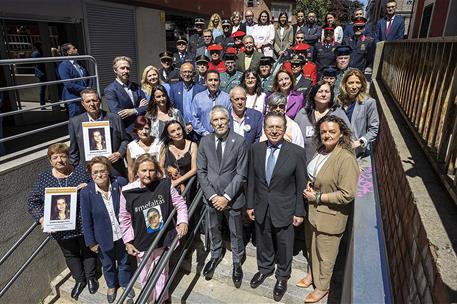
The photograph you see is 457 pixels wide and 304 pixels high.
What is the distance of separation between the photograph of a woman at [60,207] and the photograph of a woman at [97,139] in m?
0.67

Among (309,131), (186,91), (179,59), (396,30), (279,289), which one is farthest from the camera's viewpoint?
(396,30)

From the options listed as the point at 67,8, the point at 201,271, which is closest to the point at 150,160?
the point at 201,271

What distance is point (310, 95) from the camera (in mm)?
3764

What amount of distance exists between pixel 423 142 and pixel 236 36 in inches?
227

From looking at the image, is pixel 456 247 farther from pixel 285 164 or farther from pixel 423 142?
pixel 285 164

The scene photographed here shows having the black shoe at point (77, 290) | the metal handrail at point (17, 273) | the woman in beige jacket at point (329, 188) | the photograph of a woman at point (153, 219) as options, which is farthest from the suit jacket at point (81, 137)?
the woman in beige jacket at point (329, 188)

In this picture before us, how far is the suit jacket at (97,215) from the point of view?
3.71 m

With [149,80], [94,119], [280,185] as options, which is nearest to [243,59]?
[149,80]

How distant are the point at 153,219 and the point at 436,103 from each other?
8.93ft

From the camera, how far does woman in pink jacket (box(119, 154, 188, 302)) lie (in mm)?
3398

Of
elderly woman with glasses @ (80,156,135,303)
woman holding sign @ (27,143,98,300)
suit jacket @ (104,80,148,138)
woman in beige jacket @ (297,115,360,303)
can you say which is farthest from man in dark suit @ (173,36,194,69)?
woman in beige jacket @ (297,115,360,303)

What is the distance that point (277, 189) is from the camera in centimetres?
331

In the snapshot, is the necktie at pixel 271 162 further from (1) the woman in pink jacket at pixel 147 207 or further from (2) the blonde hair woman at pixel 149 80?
(2) the blonde hair woman at pixel 149 80

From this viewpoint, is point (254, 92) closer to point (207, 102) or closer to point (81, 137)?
point (207, 102)
